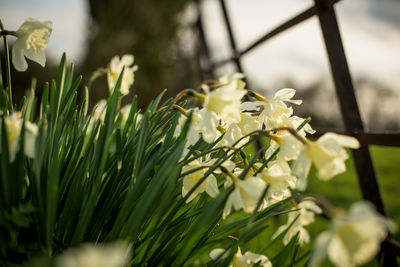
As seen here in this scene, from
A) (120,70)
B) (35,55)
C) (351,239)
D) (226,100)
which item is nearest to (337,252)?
(351,239)

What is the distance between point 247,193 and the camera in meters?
0.45

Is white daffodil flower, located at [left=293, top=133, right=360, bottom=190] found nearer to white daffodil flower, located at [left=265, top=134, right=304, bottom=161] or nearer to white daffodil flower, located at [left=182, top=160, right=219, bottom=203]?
white daffodil flower, located at [left=265, top=134, right=304, bottom=161]

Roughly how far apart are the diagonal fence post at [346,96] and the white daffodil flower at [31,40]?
78 cm

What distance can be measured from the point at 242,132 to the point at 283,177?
5.5 inches

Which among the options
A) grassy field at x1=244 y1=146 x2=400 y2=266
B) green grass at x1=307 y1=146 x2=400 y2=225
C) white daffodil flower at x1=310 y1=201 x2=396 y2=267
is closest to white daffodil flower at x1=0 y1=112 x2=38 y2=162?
white daffodil flower at x1=310 y1=201 x2=396 y2=267

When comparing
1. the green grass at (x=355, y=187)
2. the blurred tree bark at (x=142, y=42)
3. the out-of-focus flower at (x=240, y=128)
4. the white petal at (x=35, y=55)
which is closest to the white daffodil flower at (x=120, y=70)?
the white petal at (x=35, y=55)

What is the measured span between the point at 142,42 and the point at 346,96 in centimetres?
484

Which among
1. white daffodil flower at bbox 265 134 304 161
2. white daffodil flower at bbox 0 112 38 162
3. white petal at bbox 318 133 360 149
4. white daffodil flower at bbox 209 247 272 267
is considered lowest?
white daffodil flower at bbox 209 247 272 267

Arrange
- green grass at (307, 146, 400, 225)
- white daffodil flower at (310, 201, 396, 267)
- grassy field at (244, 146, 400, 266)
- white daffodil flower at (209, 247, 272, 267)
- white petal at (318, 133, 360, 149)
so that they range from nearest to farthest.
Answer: white daffodil flower at (310, 201, 396, 267) → white petal at (318, 133, 360, 149) → white daffodil flower at (209, 247, 272, 267) → grassy field at (244, 146, 400, 266) → green grass at (307, 146, 400, 225)

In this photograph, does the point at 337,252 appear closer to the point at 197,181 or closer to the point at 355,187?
the point at 197,181

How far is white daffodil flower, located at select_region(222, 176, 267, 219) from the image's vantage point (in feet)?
1.45

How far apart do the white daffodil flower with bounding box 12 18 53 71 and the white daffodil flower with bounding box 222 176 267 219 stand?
1.40ft

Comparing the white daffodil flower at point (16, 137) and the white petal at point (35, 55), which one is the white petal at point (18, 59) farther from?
the white daffodil flower at point (16, 137)

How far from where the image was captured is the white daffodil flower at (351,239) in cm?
28
